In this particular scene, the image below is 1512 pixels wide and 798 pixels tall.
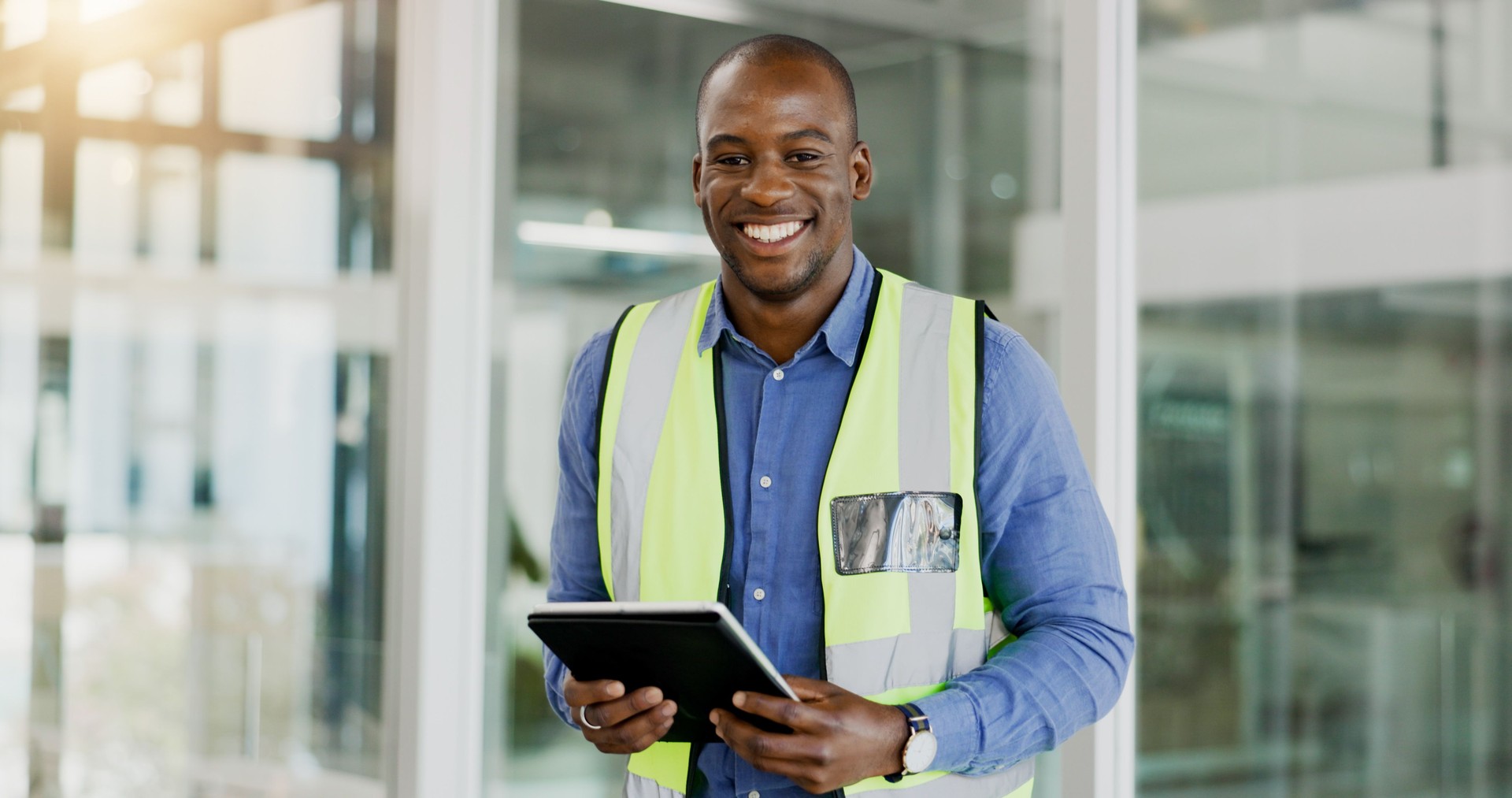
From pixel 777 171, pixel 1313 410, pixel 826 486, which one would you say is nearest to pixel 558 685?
pixel 826 486

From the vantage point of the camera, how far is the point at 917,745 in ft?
3.95

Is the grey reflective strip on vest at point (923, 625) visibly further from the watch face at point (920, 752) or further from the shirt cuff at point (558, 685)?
the shirt cuff at point (558, 685)

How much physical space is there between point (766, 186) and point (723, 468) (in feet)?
0.97

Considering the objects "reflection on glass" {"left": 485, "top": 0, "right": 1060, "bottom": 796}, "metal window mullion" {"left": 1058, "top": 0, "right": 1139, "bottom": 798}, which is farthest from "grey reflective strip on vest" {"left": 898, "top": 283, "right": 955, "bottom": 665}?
"reflection on glass" {"left": 485, "top": 0, "right": 1060, "bottom": 796}

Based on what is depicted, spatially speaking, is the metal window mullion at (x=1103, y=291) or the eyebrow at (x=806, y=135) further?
the metal window mullion at (x=1103, y=291)

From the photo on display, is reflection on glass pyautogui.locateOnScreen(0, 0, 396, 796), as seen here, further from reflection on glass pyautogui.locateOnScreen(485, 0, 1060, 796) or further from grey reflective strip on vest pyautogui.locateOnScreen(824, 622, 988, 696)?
grey reflective strip on vest pyautogui.locateOnScreen(824, 622, 988, 696)

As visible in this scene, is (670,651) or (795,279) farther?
(795,279)

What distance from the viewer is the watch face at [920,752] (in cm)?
120

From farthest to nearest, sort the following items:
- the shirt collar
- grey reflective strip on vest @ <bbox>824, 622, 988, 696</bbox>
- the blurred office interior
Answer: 1. the blurred office interior
2. the shirt collar
3. grey reflective strip on vest @ <bbox>824, 622, 988, 696</bbox>

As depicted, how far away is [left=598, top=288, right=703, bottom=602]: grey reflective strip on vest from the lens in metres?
1.44

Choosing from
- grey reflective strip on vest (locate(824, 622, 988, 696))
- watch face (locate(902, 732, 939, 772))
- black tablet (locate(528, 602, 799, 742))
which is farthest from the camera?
grey reflective strip on vest (locate(824, 622, 988, 696))

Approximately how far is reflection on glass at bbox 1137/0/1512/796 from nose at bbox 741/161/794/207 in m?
0.76

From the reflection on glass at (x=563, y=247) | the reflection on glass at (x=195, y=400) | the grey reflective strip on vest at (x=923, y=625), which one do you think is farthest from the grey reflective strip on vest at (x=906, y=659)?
the reflection on glass at (x=195, y=400)

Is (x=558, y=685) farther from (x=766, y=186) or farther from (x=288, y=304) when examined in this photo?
(x=288, y=304)
